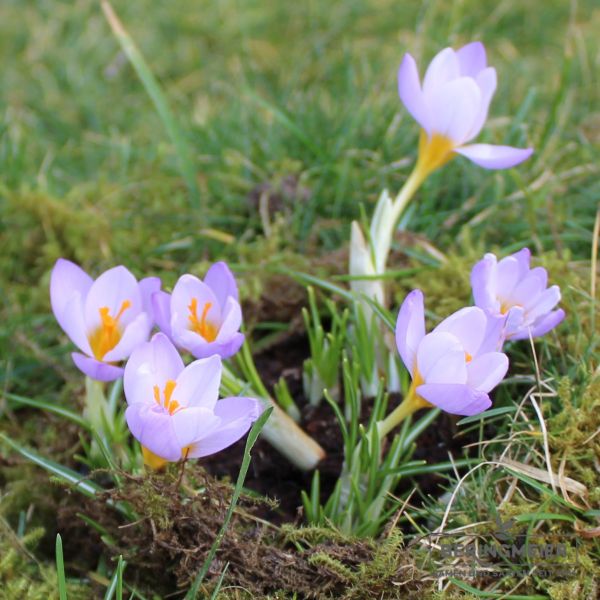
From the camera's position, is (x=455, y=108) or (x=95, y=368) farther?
(x=455, y=108)

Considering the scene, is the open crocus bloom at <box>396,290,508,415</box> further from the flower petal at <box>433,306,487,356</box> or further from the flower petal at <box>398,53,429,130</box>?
the flower petal at <box>398,53,429,130</box>

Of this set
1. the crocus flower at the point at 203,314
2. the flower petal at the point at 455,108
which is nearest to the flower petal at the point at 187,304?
the crocus flower at the point at 203,314

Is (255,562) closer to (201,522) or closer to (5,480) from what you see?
(201,522)

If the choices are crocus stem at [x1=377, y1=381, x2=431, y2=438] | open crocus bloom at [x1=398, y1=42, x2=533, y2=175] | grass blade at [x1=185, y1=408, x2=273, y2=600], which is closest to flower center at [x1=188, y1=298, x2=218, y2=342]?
grass blade at [x1=185, y1=408, x2=273, y2=600]

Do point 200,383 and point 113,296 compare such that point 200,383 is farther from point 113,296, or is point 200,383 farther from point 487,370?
point 487,370

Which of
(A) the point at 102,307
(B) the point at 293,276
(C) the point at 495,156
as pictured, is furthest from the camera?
(B) the point at 293,276

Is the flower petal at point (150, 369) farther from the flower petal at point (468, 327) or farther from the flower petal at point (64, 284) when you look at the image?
the flower petal at point (468, 327)

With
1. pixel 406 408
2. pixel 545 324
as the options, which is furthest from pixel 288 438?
pixel 545 324

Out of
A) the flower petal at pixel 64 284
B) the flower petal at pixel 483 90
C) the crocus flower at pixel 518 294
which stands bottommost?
Result: the crocus flower at pixel 518 294
